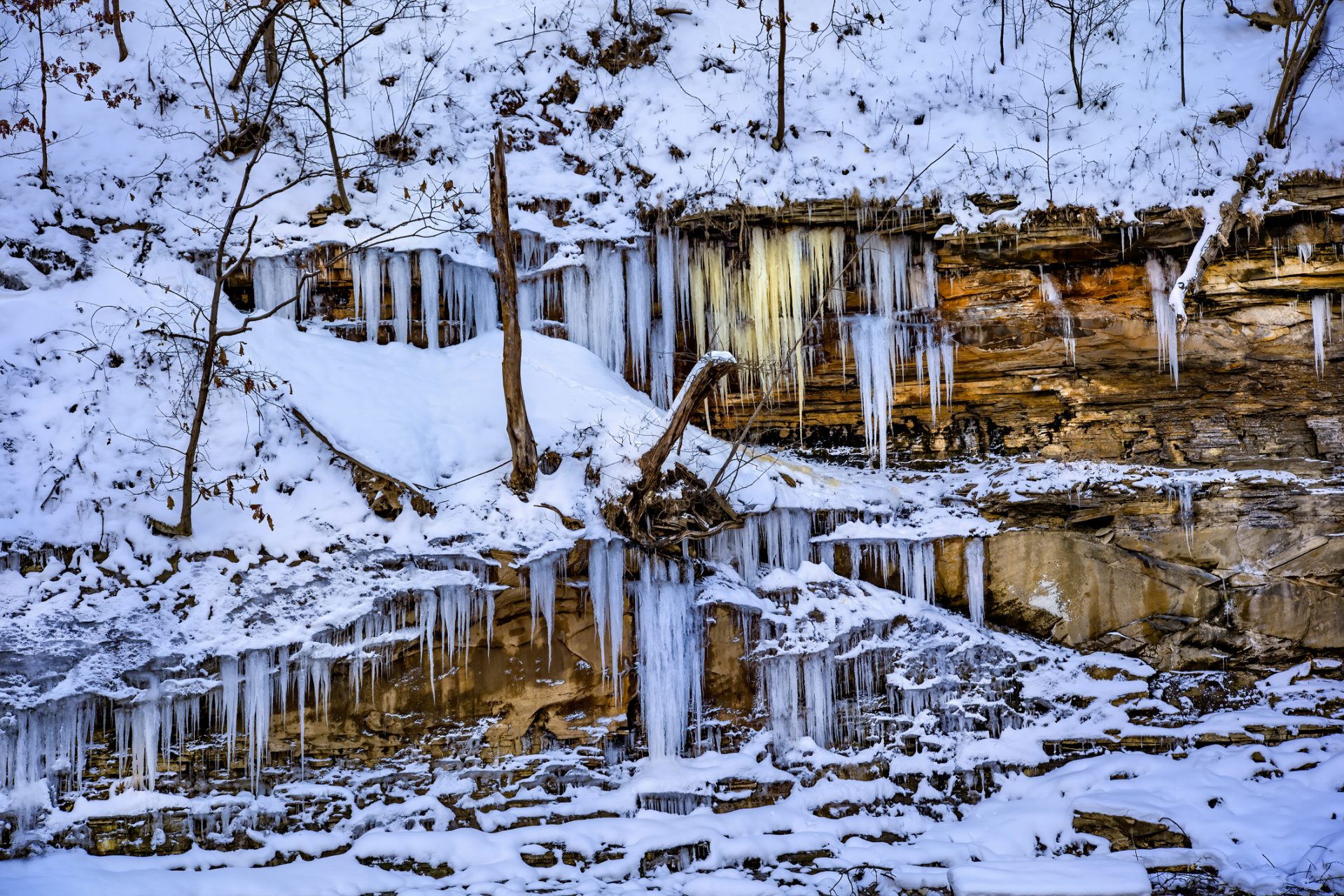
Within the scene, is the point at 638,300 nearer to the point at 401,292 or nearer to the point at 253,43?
the point at 401,292

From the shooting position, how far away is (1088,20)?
964 cm

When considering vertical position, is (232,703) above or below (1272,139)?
below

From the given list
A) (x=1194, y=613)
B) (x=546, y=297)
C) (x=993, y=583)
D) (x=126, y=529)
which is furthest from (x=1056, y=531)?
(x=126, y=529)

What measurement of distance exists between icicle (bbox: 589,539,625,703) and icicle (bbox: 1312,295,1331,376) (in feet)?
19.7

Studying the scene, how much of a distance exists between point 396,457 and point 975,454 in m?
5.05

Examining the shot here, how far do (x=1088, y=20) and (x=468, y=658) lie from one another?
8569 millimetres

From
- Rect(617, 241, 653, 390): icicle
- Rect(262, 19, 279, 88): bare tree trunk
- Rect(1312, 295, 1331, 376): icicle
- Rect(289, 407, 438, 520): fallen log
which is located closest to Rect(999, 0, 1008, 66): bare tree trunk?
Rect(1312, 295, 1331, 376): icicle

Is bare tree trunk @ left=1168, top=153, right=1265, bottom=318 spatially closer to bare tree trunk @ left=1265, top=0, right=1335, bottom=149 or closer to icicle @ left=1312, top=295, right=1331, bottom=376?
bare tree trunk @ left=1265, top=0, right=1335, bottom=149

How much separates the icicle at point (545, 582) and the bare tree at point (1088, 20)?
6.77 meters

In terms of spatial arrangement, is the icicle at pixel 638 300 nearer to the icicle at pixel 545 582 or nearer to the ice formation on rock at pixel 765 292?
the ice formation on rock at pixel 765 292

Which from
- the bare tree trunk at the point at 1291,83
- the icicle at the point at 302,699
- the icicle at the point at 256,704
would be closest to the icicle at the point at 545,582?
the icicle at the point at 302,699

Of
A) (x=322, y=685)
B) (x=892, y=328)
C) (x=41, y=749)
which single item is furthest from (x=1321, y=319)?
(x=41, y=749)

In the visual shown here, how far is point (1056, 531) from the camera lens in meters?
8.09

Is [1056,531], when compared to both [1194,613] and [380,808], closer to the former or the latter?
[1194,613]
